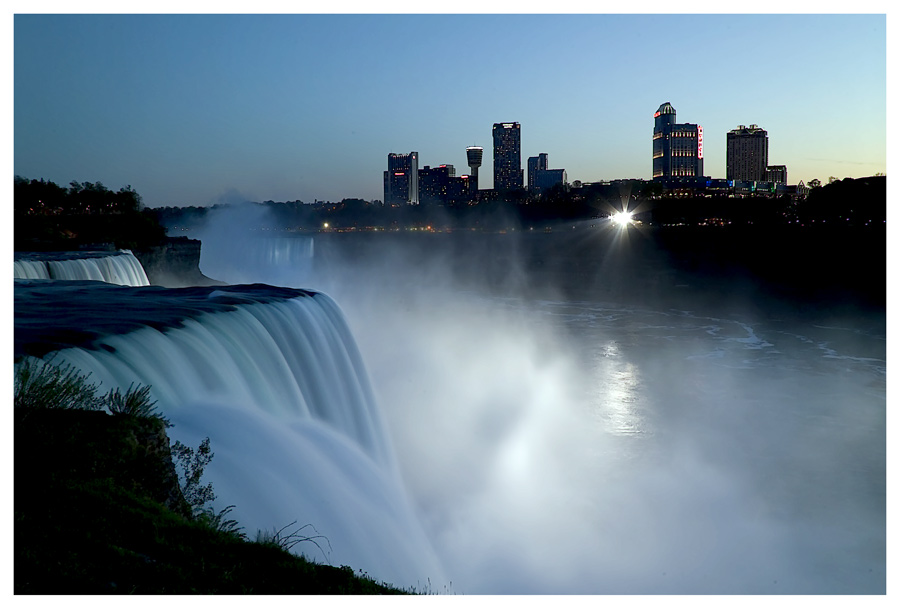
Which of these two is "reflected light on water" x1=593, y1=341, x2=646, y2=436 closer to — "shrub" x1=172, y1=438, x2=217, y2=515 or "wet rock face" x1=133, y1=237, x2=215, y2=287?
"shrub" x1=172, y1=438, x2=217, y2=515

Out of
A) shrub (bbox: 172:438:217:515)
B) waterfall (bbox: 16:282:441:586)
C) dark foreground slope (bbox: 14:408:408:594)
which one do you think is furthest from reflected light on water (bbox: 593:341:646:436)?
dark foreground slope (bbox: 14:408:408:594)

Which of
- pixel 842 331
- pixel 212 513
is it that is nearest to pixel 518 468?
pixel 212 513

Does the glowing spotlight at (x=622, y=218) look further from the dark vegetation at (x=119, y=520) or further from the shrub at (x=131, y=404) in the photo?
the dark vegetation at (x=119, y=520)

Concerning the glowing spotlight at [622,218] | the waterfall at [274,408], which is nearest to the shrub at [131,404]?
the waterfall at [274,408]

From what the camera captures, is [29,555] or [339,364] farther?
[339,364]

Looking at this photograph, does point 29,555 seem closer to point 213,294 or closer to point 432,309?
point 213,294

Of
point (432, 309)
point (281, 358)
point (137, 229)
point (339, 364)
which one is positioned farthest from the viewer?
point (432, 309)
